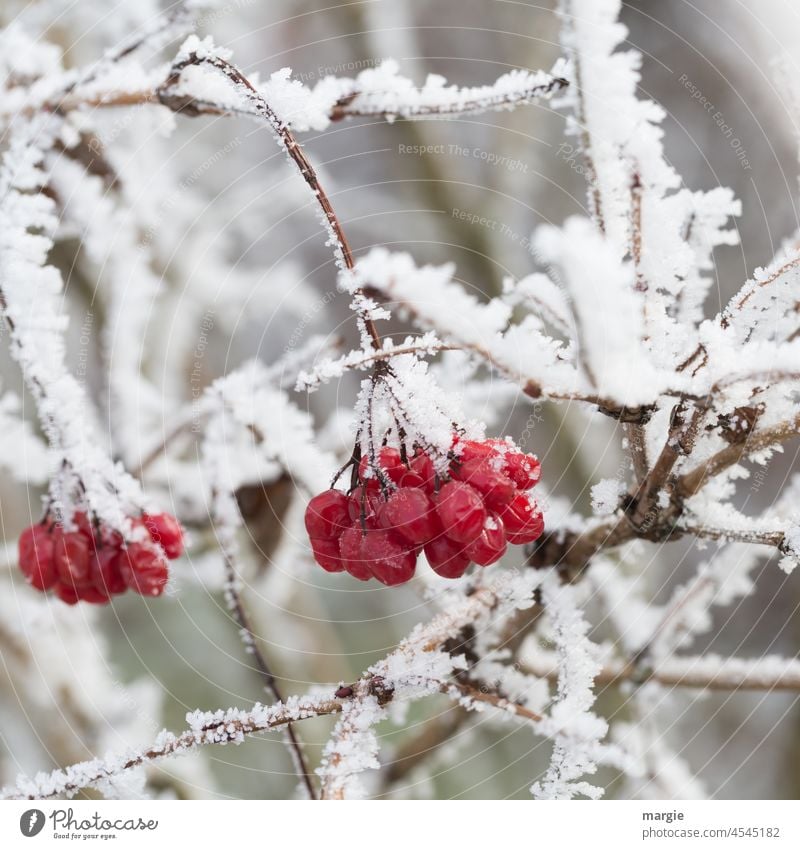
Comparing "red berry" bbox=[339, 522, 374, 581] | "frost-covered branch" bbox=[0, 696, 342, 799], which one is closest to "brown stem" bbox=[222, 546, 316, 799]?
"frost-covered branch" bbox=[0, 696, 342, 799]

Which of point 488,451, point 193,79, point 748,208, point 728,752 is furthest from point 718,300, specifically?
point 728,752

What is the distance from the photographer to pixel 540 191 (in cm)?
95

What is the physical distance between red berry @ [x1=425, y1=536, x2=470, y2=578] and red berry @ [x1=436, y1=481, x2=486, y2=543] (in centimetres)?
1

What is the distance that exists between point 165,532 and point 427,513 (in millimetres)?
267

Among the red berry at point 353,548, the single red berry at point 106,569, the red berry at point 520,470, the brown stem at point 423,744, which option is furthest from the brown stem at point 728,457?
the single red berry at point 106,569

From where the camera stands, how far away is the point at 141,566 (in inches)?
20.5

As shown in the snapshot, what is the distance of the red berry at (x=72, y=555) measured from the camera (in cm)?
52

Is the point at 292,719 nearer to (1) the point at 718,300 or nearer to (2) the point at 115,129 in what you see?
(1) the point at 718,300

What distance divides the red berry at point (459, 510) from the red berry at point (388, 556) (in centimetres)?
3

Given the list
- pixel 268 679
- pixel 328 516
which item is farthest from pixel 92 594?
pixel 328 516

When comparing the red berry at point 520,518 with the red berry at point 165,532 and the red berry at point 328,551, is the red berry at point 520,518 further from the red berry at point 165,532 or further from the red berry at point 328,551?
the red berry at point 165,532

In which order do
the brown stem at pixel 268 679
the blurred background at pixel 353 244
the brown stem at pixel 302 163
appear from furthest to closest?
the blurred background at pixel 353 244 → the brown stem at pixel 268 679 → the brown stem at pixel 302 163

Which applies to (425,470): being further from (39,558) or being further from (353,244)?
(353,244)
